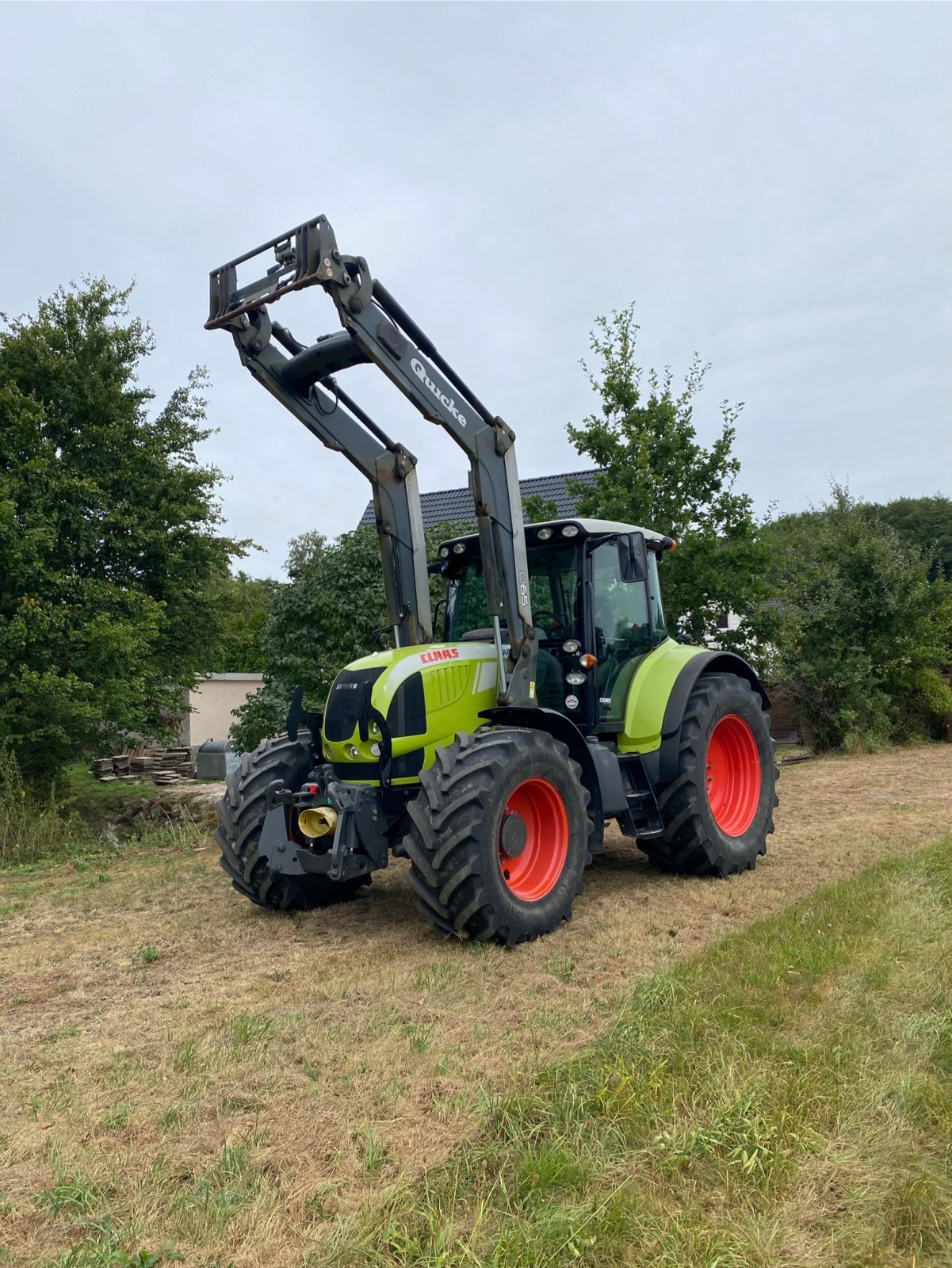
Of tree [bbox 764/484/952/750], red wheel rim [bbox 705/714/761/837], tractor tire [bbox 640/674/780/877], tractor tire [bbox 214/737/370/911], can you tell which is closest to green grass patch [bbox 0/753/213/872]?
tractor tire [bbox 214/737/370/911]

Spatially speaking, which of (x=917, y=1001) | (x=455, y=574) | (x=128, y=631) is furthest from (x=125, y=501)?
(x=917, y=1001)

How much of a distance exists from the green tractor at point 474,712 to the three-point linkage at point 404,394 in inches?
0.5

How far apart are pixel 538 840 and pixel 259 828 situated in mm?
1674

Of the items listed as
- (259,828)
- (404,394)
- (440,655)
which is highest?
(404,394)

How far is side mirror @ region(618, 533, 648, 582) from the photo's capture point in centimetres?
654

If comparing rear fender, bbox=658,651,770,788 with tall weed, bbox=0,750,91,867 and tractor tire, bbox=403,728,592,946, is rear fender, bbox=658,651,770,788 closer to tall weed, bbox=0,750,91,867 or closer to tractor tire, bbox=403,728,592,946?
tractor tire, bbox=403,728,592,946

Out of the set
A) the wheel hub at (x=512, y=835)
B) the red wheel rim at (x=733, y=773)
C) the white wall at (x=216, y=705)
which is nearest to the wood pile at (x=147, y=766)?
→ the white wall at (x=216, y=705)

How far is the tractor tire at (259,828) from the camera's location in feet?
20.0

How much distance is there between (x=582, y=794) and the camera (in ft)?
19.2

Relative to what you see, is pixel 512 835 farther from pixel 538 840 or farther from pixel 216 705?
pixel 216 705

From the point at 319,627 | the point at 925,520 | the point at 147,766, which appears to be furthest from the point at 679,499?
the point at 925,520

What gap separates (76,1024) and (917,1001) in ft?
11.5

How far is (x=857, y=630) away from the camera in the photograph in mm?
17172

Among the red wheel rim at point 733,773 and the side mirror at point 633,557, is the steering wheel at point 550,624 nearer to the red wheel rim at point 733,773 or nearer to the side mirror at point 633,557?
the side mirror at point 633,557
